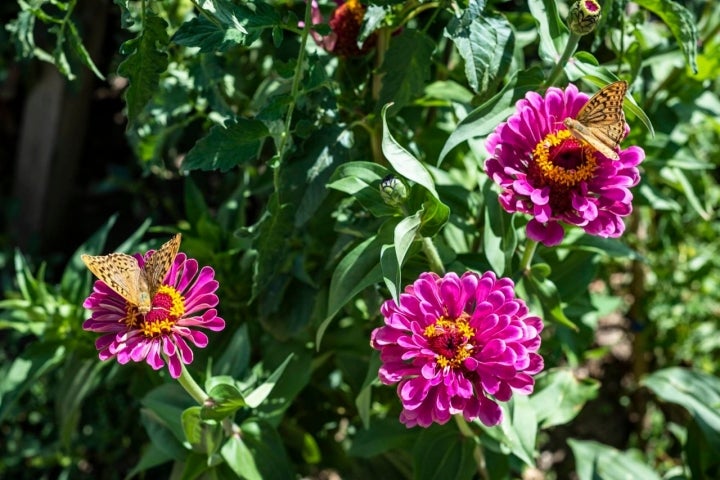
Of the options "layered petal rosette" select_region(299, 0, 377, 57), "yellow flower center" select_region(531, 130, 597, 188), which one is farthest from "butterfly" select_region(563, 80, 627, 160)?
"layered petal rosette" select_region(299, 0, 377, 57)

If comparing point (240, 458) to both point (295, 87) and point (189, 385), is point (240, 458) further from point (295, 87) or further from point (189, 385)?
point (295, 87)

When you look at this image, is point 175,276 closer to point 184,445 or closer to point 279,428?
point 184,445

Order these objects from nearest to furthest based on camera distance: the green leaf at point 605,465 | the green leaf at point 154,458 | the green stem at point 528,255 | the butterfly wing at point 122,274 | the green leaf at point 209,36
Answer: the butterfly wing at point 122,274 < the green leaf at point 209,36 < the green stem at point 528,255 < the green leaf at point 154,458 < the green leaf at point 605,465

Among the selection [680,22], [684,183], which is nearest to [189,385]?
[680,22]

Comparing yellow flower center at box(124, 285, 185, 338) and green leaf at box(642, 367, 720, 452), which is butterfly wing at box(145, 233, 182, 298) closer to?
yellow flower center at box(124, 285, 185, 338)

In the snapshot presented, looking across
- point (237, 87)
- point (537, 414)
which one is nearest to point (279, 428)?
point (537, 414)

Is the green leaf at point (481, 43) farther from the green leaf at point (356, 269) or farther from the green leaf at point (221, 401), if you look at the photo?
the green leaf at point (221, 401)

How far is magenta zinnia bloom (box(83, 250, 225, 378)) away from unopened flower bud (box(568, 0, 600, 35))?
44 cm

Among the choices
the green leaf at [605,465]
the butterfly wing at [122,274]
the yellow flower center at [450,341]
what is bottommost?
the green leaf at [605,465]

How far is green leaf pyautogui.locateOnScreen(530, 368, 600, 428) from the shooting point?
1.29 meters

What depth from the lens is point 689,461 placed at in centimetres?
140

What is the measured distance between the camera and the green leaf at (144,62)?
0.96m

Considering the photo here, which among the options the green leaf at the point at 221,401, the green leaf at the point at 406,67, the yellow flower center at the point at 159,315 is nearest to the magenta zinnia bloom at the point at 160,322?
the yellow flower center at the point at 159,315

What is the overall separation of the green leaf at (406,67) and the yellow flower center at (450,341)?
318 millimetres
